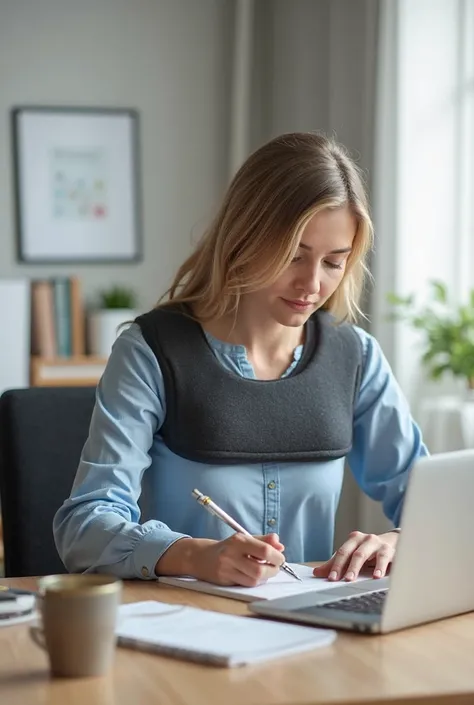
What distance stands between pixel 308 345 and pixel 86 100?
2991 millimetres

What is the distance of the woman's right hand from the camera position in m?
1.37

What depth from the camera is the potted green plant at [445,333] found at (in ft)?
10.7

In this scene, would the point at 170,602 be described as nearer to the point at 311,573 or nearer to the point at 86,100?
the point at 311,573

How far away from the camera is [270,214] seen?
1695mm

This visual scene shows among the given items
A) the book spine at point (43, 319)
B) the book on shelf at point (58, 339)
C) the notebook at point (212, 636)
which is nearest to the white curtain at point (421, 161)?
the book on shelf at point (58, 339)

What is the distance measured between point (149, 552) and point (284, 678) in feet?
1.57

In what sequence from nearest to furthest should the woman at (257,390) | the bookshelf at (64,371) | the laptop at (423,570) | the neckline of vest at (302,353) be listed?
1. the laptop at (423,570)
2. the woman at (257,390)
3. the neckline of vest at (302,353)
4. the bookshelf at (64,371)

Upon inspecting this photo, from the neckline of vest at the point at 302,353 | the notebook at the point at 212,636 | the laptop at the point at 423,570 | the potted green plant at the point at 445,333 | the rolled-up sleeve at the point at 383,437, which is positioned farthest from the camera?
the potted green plant at the point at 445,333

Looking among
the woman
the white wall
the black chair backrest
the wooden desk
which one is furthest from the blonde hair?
the white wall

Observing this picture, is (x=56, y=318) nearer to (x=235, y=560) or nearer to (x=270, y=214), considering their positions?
(x=270, y=214)

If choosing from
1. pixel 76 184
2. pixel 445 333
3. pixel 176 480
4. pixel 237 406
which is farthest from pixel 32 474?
pixel 76 184

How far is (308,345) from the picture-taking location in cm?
190

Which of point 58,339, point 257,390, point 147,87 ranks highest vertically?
point 147,87

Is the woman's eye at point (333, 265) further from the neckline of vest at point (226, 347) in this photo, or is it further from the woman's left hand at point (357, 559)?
the woman's left hand at point (357, 559)
